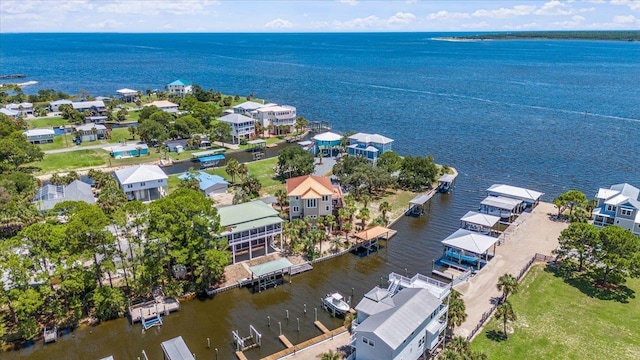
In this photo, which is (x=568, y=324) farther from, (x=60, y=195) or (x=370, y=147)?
(x=60, y=195)

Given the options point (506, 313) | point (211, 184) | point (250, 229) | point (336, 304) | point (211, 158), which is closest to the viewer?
point (506, 313)

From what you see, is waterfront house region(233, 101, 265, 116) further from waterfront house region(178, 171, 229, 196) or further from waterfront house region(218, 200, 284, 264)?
waterfront house region(218, 200, 284, 264)

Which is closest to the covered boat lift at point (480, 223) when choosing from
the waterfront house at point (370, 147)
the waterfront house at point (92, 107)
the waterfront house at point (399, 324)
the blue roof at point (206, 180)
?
the waterfront house at point (399, 324)

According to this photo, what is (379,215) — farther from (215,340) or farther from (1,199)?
(1,199)

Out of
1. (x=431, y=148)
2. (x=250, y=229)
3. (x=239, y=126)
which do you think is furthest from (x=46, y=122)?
(x=431, y=148)

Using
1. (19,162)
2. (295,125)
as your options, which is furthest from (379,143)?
(19,162)

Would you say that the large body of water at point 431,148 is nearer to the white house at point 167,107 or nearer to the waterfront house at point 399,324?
the waterfront house at point 399,324
